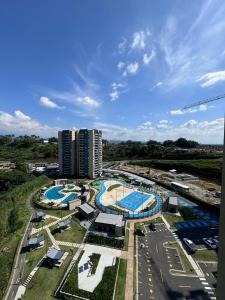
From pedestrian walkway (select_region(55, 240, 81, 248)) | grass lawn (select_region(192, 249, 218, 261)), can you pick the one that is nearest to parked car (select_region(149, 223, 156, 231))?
grass lawn (select_region(192, 249, 218, 261))

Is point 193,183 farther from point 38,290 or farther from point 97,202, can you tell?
point 38,290

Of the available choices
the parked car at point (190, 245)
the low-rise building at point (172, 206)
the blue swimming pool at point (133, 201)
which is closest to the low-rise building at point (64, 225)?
the blue swimming pool at point (133, 201)

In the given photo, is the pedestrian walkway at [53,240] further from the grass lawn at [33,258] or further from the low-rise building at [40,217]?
the low-rise building at [40,217]

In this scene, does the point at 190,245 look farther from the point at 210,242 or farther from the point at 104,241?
the point at 104,241

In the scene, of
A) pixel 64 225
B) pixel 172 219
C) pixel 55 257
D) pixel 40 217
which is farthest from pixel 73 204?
pixel 172 219

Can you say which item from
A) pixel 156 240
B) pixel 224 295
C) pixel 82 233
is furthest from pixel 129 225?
pixel 224 295

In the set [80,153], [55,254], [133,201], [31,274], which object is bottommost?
[31,274]
